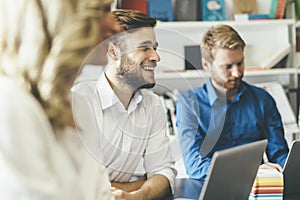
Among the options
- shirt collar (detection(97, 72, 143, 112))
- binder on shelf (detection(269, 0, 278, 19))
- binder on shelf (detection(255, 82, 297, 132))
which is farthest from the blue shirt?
binder on shelf (detection(269, 0, 278, 19))

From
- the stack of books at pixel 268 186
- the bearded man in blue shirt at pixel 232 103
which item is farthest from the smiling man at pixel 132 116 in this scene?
the bearded man in blue shirt at pixel 232 103

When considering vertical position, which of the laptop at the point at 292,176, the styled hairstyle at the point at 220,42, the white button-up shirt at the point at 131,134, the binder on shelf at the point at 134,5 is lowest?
the laptop at the point at 292,176

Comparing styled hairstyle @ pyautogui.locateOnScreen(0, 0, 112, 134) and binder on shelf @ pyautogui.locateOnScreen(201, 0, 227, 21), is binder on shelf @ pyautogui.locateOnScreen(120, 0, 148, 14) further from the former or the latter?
styled hairstyle @ pyautogui.locateOnScreen(0, 0, 112, 134)

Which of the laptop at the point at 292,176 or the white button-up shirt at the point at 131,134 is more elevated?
the white button-up shirt at the point at 131,134

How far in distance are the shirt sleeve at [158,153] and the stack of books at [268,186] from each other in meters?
0.33

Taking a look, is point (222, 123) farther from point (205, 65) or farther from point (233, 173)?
point (233, 173)

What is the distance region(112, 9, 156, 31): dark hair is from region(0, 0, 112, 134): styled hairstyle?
0.97 m

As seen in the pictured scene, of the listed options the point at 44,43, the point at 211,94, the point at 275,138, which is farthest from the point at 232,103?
the point at 44,43

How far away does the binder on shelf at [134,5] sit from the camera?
11.2ft

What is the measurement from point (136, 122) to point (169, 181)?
0.76 feet

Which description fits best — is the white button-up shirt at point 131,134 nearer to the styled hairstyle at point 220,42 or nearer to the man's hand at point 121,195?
the man's hand at point 121,195

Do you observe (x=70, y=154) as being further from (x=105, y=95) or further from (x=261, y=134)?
(x=261, y=134)

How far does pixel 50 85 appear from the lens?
741 mm

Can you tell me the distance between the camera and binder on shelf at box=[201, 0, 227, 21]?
3.52 m
